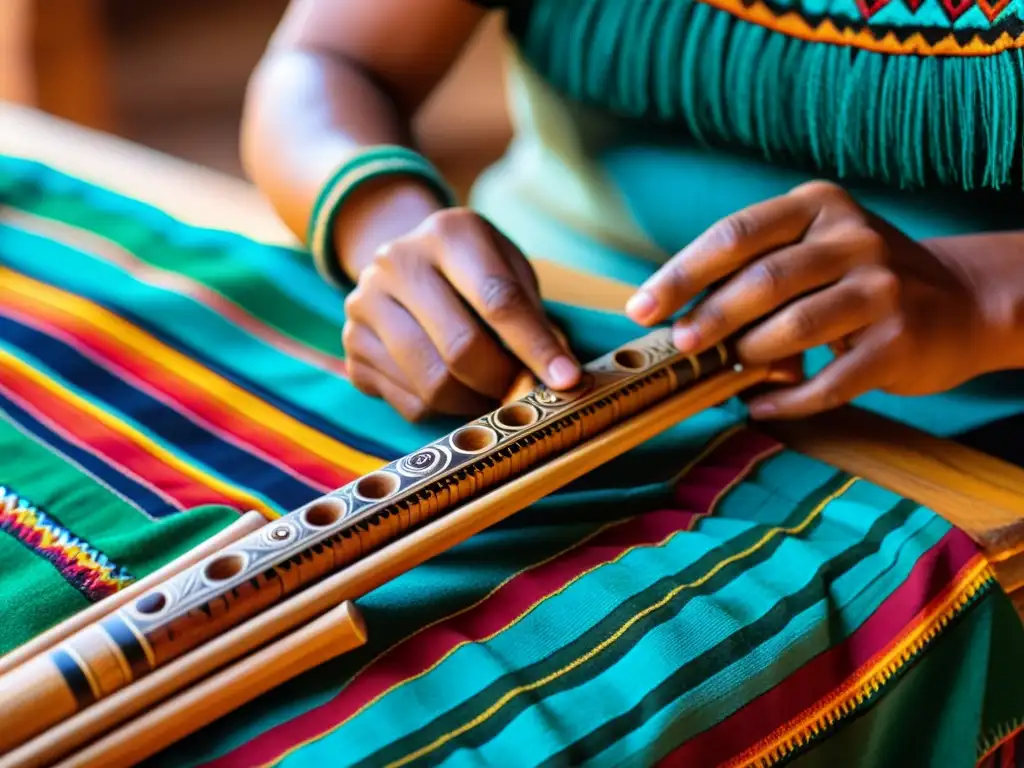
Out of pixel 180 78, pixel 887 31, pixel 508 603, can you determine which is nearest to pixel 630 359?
pixel 508 603

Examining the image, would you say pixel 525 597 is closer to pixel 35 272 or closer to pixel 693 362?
pixel 693 362

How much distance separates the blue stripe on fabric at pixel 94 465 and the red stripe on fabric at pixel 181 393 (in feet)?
0.18

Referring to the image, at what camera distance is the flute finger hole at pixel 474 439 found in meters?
0.48

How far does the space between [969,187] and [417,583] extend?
1.26ft

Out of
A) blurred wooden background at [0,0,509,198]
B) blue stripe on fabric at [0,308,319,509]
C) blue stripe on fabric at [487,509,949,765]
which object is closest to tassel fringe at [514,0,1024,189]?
blue stripe on fabric at [487,509,949,765]

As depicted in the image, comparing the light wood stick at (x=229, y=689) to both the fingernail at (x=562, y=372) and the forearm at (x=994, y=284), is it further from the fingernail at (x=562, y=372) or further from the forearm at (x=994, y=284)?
the forearm at (x=994, y=284)

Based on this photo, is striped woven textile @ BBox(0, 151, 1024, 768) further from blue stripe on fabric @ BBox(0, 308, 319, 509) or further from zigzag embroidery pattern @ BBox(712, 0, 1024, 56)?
zigzag embroidery pattern @ BBox(712, 0, 1024, 56)

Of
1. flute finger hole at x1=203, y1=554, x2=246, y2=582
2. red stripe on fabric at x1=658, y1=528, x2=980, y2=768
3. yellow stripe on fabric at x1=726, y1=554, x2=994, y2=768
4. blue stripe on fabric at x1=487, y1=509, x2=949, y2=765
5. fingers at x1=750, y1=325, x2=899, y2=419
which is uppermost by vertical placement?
flute finger hole at x1=203, y1=554, x2=246, y2=582

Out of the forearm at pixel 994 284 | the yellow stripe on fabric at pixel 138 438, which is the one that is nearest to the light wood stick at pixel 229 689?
the yellow stripe on fabric at pixel 138 438

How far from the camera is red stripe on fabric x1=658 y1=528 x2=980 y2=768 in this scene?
0.42 meters

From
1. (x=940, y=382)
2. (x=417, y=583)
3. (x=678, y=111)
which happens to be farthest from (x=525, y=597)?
(x=678, y=111)

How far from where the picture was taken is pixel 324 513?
17.3 inches

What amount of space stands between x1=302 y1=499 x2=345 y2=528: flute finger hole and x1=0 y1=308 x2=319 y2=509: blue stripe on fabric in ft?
0.23

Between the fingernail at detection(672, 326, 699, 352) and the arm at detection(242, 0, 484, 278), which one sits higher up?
the arm at detection(242, 0, 484, 278)
